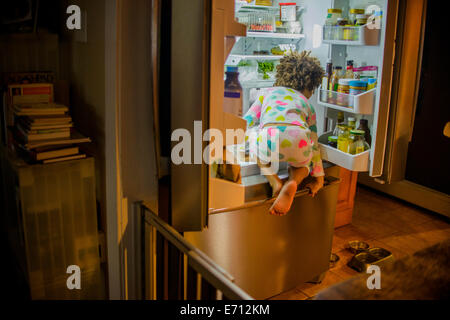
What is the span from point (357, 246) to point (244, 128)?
1.88m

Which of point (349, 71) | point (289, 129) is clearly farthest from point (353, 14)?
point (289, 129)

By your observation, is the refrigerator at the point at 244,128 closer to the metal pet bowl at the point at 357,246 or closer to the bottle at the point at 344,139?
the bottle at the point at 344,139

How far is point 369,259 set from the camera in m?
3.05

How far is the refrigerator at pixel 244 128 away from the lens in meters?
1.58

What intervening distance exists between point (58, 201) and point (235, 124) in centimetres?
93

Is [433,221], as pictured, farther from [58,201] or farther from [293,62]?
[58,201]

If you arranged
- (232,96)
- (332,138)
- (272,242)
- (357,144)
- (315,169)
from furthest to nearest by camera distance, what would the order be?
(332,138), (357,144), (315,169), (272,242), (232,96)

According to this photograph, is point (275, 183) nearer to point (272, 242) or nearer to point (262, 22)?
point (272, 242)

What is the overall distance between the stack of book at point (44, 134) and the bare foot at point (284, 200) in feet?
3.34

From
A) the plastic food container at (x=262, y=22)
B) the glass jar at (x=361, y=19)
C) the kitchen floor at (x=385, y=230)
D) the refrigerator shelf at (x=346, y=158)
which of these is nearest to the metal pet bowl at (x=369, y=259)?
the kitchen floor at (x=385, y=230)

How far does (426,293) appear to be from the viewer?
1109 mm
